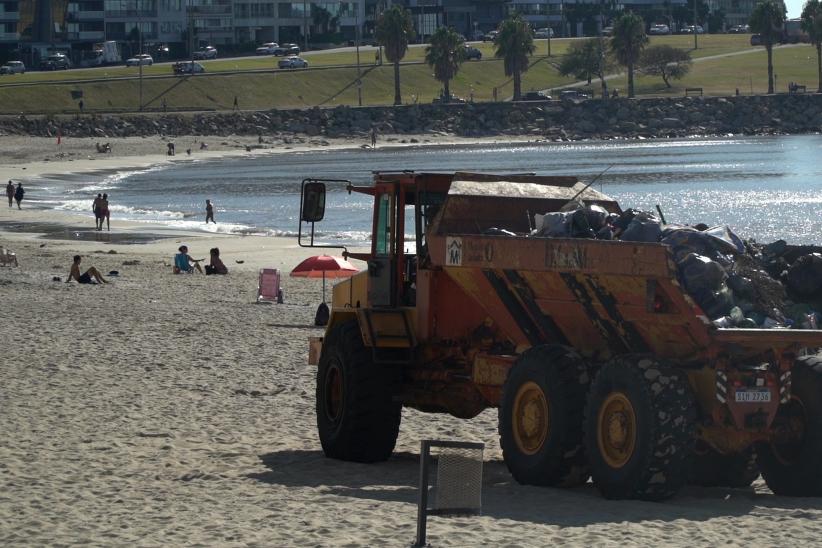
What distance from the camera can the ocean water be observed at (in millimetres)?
57812

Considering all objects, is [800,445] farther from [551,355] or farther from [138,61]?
[138,61]

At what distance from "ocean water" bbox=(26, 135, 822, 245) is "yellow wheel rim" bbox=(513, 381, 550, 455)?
34994mm

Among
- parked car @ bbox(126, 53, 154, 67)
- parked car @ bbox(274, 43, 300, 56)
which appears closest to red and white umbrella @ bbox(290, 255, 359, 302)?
parked car @ bbox(126, 53, 154, 67)

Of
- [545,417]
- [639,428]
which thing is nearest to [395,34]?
[545,417]

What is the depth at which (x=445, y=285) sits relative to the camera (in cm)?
1252

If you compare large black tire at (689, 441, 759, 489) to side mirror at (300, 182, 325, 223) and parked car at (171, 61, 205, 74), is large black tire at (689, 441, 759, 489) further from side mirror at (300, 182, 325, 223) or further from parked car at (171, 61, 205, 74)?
parked car at (171, 61, 205, 74)

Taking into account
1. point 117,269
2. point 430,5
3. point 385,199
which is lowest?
point 117,269

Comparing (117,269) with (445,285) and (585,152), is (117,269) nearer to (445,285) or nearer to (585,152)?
(445,285)

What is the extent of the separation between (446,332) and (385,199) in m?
1.43

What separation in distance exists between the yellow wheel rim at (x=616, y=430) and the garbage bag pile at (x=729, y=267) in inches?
36.1

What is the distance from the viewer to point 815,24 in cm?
15825

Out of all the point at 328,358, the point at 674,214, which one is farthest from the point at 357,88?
the point at 328,358

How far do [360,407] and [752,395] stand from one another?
4187 mm

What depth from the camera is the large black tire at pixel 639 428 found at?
9891 millimetres
